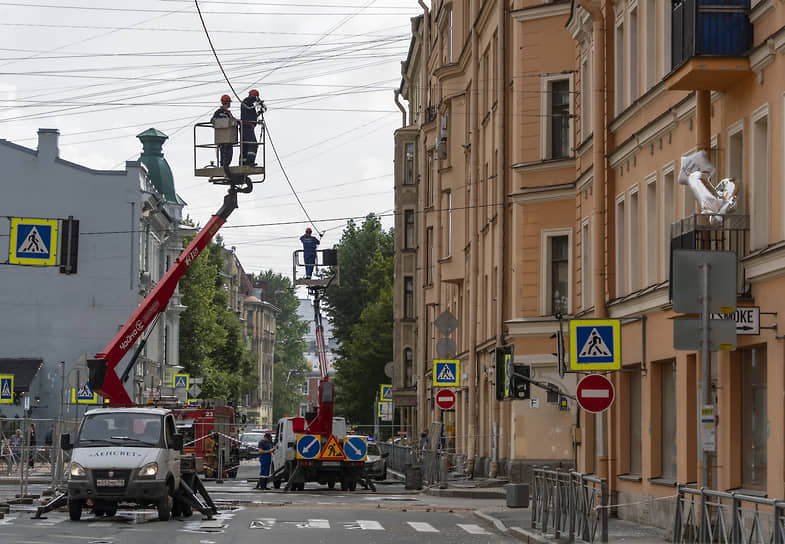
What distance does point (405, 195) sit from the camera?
74562 millimetres

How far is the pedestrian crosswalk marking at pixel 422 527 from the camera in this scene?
2355 centimetres

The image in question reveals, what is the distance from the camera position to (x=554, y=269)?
1458 inches

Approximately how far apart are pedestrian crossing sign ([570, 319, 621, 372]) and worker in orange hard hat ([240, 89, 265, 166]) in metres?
12.7

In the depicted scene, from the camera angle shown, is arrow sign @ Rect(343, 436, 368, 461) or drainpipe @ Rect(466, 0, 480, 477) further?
drainpipe @ Rect(466, 0, 480, 477)

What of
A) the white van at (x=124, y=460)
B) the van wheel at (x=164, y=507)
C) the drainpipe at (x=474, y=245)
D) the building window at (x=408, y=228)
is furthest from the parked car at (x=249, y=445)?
the van wheel at (x=164, y=507)

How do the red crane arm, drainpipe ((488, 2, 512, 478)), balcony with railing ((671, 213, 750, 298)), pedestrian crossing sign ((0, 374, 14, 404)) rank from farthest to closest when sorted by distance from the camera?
pedestrian crossing sign ((0, 374, 14, 404)), drainpipe ((488, 2, 512, 478)), the red crane arm, balcony with railing ((671, 213, 750, 298))

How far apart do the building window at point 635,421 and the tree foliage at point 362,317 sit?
5171cm

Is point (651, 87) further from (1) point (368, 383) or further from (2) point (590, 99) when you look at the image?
(1) point (368, 383)

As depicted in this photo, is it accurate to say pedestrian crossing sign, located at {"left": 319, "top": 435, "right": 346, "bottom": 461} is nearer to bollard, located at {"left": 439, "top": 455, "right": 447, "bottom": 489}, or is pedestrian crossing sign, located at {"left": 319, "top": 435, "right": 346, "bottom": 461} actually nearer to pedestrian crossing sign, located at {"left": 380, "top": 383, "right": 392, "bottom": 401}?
bollard, located at {"left": 439, "top": 455, "right": 447, "bottom": 489}

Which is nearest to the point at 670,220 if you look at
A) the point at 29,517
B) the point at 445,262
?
the point at 29,517

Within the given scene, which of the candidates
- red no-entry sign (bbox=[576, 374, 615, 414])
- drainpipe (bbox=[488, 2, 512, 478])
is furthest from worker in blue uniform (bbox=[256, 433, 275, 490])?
red no-entry sign (bbox=[576, 374, 615, 414])


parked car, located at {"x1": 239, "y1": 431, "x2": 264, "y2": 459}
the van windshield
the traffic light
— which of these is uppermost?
the traffic light

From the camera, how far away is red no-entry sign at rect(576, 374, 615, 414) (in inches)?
816

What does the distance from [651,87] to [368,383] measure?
6409 cm
